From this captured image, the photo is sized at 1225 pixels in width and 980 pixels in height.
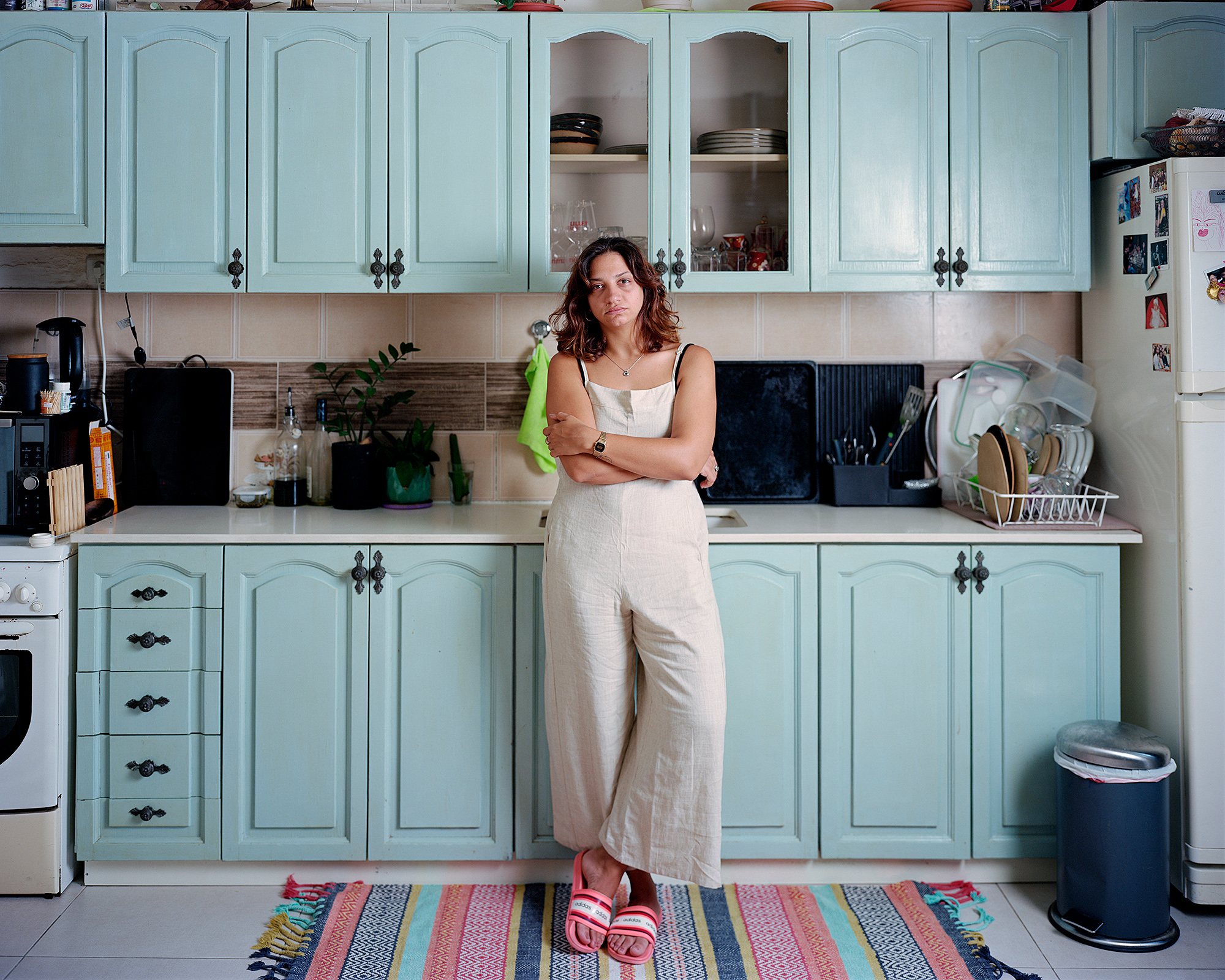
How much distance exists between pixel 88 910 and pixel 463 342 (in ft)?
5.53

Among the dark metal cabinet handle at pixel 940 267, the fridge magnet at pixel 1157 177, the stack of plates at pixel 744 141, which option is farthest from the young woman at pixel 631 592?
the fridge magnet at pixel 1157 177

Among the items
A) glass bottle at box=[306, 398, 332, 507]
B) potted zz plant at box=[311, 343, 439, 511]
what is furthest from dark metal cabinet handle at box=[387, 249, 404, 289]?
glass bottle at box=[306, 398, 332, 507]

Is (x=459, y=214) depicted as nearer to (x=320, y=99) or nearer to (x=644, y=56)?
(x=320, y=99)

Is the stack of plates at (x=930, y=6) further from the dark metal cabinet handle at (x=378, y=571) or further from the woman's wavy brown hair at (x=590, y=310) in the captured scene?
the dark metal cabinet handle at (x=378, y=571)

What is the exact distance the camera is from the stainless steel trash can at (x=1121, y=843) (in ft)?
7.05

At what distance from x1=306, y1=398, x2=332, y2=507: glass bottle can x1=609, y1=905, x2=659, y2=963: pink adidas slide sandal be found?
1.36 meters

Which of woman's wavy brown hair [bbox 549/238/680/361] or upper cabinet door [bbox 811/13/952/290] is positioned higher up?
upper cabinet door [bbox 811/13/952/290]

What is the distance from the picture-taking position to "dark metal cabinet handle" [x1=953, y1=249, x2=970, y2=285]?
253cm

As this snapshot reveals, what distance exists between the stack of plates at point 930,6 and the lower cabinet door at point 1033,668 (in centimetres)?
135

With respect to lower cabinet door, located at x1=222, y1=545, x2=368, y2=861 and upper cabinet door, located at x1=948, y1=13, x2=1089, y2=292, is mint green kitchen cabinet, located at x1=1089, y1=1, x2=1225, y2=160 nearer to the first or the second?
upper cabinet door, located at x1=948, y1=13, x2=1089, y2=292

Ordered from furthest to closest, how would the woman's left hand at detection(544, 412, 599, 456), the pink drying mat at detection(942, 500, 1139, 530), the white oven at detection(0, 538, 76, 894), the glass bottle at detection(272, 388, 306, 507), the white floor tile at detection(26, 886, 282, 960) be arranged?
the glass bottle at detection(272, 388, 306, 507) < the pink drying mat at detection(942, 500, 1139, 530) < the white oven at detection(0, 538, 76, 894) < the white floor tile at detection(26, 886, 282, 960) < the woman's left hand at detection(544, 412, 599, 456)

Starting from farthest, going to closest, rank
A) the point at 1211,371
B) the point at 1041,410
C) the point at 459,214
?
the point at 1041,410
the point at 459,214
the point at 1211,371

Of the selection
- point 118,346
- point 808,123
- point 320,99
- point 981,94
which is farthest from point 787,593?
point 118,346

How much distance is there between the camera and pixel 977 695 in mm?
2373
